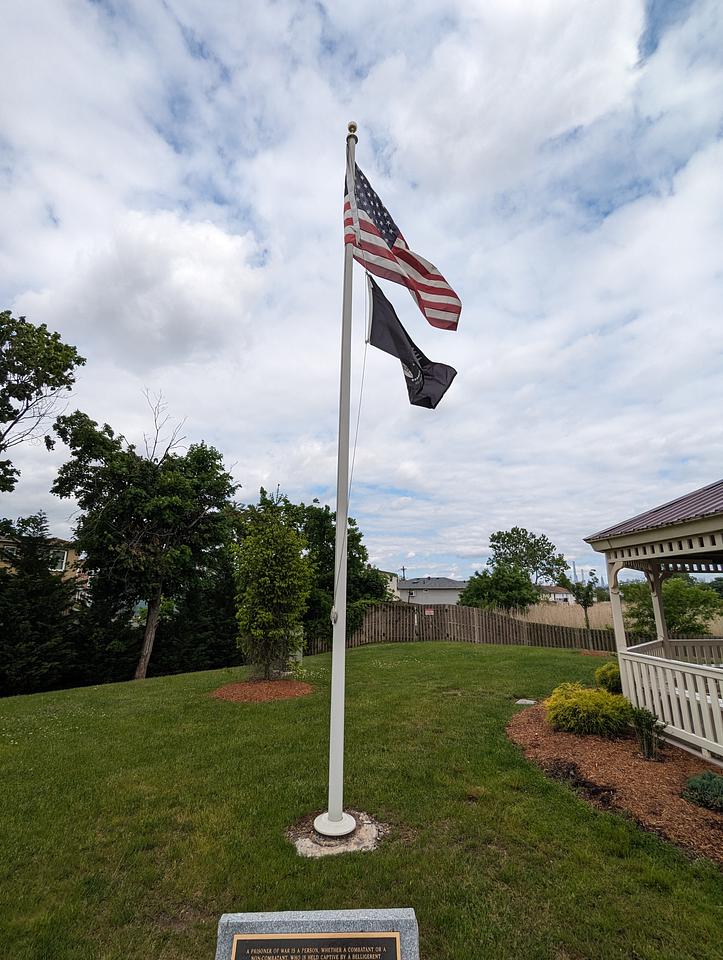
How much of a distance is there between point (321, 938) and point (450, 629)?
19.5m

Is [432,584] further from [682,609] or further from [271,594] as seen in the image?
[271,594]

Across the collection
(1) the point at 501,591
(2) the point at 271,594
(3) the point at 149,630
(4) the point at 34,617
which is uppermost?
(1) the point at 501,591

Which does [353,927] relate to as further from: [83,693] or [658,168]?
[83,693]

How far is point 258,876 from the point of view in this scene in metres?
3.54

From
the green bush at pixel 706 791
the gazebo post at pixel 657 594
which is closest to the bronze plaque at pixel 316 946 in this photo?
the green bush at pixel 706 791

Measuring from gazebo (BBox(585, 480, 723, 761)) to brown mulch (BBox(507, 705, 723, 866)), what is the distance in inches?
19.0

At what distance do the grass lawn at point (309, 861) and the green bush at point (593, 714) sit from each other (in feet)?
2.96

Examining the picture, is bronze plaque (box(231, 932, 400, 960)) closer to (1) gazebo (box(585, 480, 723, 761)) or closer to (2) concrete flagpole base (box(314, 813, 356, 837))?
(2) concrete flagpole base (box(314, 813, 356, 837))

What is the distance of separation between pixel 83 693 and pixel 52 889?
30.0 ft

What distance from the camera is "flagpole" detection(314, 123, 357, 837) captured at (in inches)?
165

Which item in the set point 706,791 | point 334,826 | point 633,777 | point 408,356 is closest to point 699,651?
point 633,777

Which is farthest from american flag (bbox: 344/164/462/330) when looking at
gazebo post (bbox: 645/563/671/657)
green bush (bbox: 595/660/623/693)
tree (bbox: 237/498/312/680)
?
tree (bbox: 237/498/312/680)

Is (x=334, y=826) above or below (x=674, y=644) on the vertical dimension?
below

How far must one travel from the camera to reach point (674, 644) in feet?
26.4
